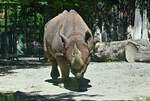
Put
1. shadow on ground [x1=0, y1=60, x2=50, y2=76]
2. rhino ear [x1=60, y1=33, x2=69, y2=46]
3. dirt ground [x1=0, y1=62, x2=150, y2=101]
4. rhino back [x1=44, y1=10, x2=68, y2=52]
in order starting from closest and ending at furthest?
dirt ground [x1=0, y1=62, x2=150, y2=101], rhino ear [x1=60, y1=33, x2=69, y2=46], rhino back [x1=44, y1=10, x2=68, y2=52], shadow on ground [x1=0, y1=60, x2=50, y2=76]

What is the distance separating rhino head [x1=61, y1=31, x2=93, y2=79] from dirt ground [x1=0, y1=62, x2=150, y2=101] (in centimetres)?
72

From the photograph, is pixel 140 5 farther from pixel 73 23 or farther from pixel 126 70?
pixel 73 23

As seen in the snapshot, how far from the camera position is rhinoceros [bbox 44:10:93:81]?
41.6 feet

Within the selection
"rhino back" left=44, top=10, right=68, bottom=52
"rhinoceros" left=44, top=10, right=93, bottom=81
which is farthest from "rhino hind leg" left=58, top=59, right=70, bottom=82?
"rhino back" left=44, top=10, right=68, bottom=52

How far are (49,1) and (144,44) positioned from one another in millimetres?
5813

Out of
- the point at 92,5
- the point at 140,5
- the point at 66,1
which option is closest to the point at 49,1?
the point at 66,1

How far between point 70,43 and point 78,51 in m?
0.55

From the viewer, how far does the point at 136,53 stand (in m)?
23.6

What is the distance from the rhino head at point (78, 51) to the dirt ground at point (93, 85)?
0.72 m

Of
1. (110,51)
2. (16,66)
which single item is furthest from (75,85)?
(110,51)

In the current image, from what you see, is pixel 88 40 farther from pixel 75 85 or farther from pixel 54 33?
pixel 54 33

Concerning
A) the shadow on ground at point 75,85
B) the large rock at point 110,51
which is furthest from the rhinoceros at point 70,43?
the large rock at point 110,51

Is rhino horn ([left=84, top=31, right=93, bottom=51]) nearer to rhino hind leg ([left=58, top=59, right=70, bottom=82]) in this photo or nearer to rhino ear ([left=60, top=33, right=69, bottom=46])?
rhino ear ([left=60, top=33, right=69, bottom=46])

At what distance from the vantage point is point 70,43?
13.1m
